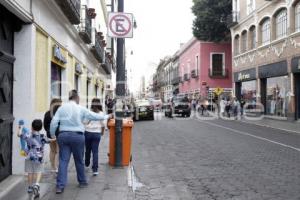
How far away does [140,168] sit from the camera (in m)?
9.08

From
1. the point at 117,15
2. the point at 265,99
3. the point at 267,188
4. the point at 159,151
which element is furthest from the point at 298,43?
the point at 267,188

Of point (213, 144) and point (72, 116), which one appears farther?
point (213, 144)

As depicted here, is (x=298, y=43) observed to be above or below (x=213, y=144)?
above

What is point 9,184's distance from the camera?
7.21 m

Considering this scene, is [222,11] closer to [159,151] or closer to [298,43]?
[298,43]

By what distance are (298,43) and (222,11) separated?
18664 millimetres

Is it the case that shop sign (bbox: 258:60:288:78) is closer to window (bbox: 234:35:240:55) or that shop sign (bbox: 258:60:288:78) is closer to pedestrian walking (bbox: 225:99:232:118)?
pedestrian walking (bbox: 225:99:232:118)

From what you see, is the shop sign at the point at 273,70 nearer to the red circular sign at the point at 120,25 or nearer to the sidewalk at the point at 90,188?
the red circular sign at the point at 120,25

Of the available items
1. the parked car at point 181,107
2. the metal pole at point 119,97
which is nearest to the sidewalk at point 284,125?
the parked car at point 181,107

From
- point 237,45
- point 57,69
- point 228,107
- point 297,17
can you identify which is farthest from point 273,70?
point 57,69

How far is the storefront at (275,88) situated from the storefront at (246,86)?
5.25 ft

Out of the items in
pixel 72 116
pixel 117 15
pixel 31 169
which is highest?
pixel 117 15

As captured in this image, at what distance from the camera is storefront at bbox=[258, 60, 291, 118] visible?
2577cm

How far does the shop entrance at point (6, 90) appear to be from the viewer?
733 centimetres
